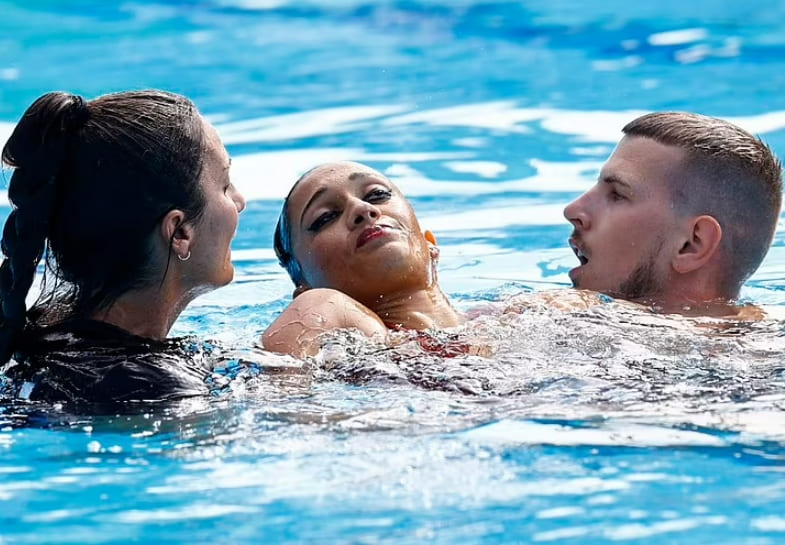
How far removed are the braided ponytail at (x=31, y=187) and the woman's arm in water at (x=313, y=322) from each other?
0.80 m

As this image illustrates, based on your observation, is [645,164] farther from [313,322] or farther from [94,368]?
[94,368]

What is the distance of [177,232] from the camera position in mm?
3594

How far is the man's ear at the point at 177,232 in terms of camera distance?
11.6 feet

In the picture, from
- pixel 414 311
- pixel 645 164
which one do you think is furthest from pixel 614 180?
pixel 414 311

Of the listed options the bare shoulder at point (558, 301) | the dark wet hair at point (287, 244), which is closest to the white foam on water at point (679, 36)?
the bare shoulder at point (558, 301)

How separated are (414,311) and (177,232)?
43.2 inches

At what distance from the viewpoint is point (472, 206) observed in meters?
6.73

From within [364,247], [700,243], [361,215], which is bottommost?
[700,243]

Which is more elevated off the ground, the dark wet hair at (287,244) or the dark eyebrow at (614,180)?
the dark eyebrow at (614,180)

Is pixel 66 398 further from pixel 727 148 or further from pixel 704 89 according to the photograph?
pixel 704 89

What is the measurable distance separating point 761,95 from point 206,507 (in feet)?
20.6

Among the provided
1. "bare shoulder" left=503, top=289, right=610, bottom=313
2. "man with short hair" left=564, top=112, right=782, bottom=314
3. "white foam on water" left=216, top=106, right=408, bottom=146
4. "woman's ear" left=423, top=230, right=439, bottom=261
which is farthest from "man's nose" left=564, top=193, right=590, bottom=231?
"white foam on water" left=216, top=106, right=408, bottom=146

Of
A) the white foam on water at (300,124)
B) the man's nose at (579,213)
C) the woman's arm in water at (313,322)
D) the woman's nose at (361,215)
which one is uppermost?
the white foam on water at (300,124)

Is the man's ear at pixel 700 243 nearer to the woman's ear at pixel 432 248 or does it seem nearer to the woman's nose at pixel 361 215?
the woman's ear at pixel 432 248
